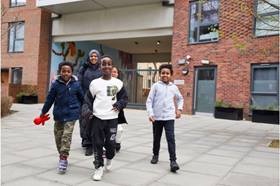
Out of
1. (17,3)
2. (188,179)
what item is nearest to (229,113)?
(188,179)

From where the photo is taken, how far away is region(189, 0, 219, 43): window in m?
16.2

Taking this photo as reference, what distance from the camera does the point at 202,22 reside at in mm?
16609

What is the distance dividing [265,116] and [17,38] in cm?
1727

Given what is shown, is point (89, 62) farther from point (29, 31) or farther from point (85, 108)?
point (29, 31)

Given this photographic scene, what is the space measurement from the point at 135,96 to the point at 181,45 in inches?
199

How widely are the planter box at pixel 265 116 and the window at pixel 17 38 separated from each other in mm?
16084

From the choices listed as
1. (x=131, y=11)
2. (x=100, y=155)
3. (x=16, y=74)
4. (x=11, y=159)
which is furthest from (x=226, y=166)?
(x=16, y=74)

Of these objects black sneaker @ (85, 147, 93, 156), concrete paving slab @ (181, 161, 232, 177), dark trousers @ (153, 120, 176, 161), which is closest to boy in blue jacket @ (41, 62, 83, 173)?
black sneaker @ (85, 147, 93, 156)

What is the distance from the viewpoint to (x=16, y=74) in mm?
23078

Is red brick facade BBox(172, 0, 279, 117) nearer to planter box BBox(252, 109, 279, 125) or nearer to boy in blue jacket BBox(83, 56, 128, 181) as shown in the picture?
planter box BBox(252, 109, 279, 125)

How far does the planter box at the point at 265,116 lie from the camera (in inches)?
532

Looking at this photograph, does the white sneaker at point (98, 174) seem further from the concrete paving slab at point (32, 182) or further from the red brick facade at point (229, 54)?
the red brick facade at point (229, 54)

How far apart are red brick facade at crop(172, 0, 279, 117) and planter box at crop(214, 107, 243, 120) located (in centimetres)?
40

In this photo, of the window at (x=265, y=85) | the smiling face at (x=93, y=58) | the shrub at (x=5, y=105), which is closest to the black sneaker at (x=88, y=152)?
the smiling face at (x=93, y=58)
